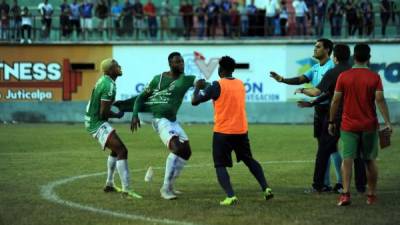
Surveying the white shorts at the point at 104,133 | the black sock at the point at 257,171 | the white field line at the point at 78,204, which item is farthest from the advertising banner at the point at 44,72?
the black sock at the point at 257,171

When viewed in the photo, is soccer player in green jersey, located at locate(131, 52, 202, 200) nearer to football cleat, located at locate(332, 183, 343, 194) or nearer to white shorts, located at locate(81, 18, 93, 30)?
football cleat, located at locate(332, 183, 343, 194)

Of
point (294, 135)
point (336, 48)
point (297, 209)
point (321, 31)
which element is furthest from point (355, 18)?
point (297, 209)

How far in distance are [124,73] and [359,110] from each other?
26.6 m

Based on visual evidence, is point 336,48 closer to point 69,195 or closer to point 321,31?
point 69,195

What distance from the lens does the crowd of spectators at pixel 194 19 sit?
34656mm

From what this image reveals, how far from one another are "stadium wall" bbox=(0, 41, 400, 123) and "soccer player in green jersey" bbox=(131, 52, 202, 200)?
2384 cm

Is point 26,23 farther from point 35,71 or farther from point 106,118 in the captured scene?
point 106,118

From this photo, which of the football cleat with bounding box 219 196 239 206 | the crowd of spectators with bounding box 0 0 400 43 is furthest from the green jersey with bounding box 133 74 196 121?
the crowd of spectators with bounding box 0 0 400 43

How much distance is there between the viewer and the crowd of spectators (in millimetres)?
34656

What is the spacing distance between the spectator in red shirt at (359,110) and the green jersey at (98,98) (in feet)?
10.9

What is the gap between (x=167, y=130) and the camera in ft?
38.5

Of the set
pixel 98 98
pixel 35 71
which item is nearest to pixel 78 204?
pixel 98 98

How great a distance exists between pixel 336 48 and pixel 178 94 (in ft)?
8.10

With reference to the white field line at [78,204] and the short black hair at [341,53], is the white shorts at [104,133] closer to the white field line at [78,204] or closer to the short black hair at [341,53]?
the white field line at [78,204]
